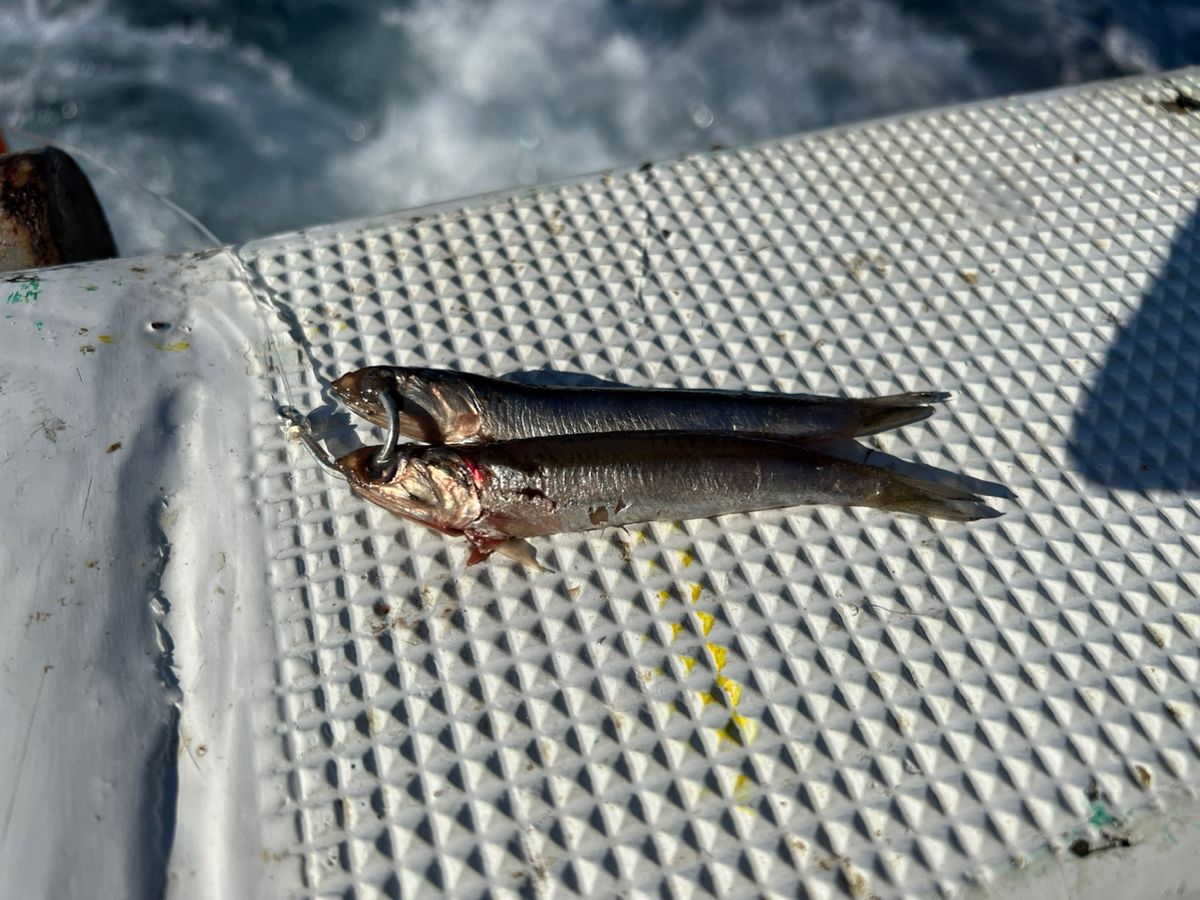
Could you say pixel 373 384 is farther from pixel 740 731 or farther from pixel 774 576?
pixel 740 731

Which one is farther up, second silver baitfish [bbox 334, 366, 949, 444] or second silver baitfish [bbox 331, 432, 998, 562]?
second silver baitfish [bbox 334, 366, 949, 444]

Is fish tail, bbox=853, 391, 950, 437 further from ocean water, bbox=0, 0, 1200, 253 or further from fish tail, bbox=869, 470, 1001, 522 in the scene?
ocean water, bbox=0, 0, 1200, 253

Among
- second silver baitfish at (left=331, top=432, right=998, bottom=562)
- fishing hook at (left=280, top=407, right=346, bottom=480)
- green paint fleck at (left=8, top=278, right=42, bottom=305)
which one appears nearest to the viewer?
second silver baitfish at (left=331, top=432, right=998, bottom=562)

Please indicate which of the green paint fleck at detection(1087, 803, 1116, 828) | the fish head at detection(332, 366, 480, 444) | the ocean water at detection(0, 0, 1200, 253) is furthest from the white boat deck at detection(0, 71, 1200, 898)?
the ocean water at detection(0, 0, 1200, 253)

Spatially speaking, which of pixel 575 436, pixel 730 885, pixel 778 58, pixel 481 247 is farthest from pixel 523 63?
pixel 730 885

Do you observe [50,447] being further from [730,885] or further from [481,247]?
[730,885]

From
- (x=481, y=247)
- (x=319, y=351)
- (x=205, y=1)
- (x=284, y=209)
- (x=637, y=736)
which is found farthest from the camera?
(x=205, y=1)

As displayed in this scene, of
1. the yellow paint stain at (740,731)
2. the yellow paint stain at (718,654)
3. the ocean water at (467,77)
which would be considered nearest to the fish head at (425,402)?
the yellow paint stain at (718,654)
